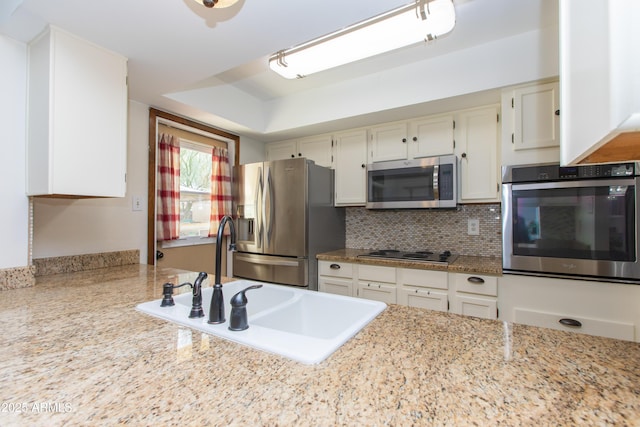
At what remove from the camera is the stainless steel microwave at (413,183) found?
2410 millimetres

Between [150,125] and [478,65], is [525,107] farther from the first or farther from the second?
[150,125]

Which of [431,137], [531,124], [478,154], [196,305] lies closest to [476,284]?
[478,154]

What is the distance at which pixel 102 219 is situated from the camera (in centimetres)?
208

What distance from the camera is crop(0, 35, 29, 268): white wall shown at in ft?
4.78

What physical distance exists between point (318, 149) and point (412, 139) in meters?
0.99

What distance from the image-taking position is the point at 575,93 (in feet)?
1.33

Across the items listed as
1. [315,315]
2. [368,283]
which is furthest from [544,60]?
[315,315]

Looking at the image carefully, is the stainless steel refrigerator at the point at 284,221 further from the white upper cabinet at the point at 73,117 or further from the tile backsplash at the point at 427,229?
the white upper cabinet at the point at 73,117

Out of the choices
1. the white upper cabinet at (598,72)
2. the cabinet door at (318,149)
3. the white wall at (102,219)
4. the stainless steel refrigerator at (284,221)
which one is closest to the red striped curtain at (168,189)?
the white wall at (102,219)

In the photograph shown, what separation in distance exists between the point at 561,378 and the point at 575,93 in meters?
0.59

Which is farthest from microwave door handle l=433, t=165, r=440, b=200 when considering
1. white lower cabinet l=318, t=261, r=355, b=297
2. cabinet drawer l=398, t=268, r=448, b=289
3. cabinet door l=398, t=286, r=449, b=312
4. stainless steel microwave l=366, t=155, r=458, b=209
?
white lower cabinet l=318, t=261, r=355, b=297

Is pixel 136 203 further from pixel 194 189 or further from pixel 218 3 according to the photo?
pixel 218 3

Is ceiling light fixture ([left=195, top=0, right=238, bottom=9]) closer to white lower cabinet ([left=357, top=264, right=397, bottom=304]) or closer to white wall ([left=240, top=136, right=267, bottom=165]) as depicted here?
white lower cabinet ([left=357, top=264, right=397, bottom=304])

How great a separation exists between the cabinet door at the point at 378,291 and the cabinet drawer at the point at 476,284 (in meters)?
0.50
